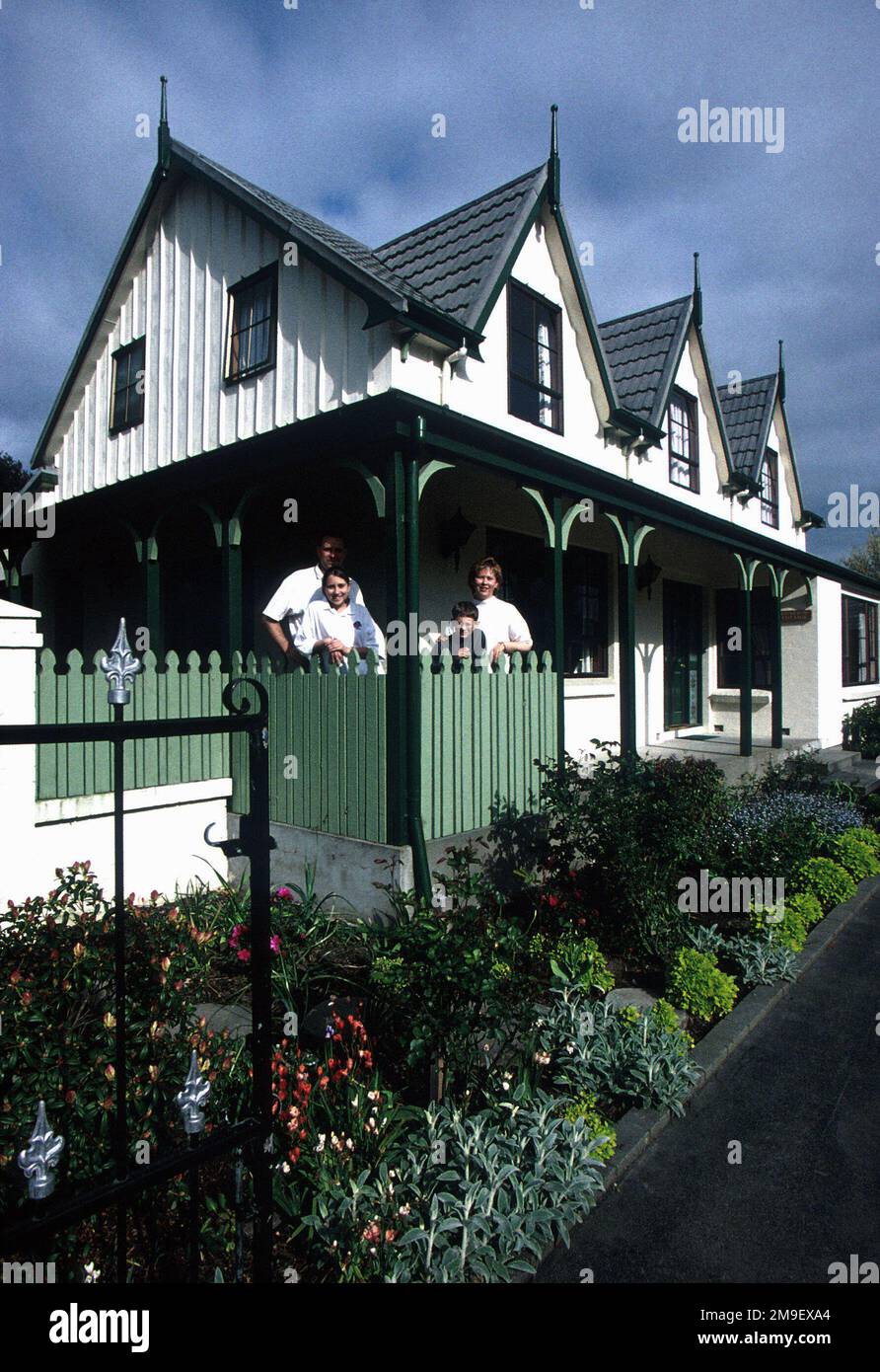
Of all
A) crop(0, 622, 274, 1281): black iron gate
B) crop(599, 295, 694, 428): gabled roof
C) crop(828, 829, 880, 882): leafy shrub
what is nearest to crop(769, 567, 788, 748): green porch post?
crop(599, 295, 694, 428): gabled roof

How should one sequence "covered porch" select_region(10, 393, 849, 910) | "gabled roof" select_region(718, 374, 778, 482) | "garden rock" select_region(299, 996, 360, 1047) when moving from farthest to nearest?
"gabled roof" select_region(718, 374, 778, 482) < "covered porch" select_region(10, 393, 849, 910) < "garden rock" select_region(299, 996, 360, 1047)

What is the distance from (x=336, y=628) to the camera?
22.0 feet

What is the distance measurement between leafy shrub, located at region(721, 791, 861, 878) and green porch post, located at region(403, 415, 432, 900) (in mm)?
2684

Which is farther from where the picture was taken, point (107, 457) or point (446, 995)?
point (107, 457)

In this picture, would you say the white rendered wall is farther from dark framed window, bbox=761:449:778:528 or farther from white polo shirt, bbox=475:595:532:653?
dark framed window, bbox=761:449:778:528

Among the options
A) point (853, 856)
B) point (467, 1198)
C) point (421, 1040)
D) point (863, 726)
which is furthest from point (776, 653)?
point (467, 1198)

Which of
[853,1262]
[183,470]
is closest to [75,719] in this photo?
[183,470]

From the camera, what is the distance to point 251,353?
818 centimetres

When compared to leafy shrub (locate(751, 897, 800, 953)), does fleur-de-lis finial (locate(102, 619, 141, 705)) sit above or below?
above

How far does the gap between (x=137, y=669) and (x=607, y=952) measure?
4549mm

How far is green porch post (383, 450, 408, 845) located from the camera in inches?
234

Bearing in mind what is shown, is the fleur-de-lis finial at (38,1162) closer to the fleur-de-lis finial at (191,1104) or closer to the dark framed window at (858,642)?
the fleur-de-lis finial at (191,1104)
